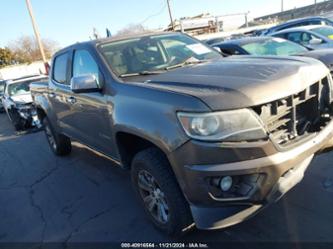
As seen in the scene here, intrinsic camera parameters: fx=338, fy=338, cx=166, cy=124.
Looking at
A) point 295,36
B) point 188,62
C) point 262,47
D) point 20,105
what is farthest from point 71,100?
point 295,36

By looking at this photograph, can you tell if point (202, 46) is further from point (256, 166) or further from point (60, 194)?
point (60, 194)

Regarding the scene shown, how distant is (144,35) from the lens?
421 cm

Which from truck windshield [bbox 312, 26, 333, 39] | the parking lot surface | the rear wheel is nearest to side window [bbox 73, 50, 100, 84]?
the parking lot surface

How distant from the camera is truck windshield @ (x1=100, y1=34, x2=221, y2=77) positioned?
3.57 m

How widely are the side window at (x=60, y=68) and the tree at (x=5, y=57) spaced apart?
42.9 metres

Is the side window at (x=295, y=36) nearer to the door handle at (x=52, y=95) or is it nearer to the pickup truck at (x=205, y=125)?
the pickup truck at (x=205, y=125)

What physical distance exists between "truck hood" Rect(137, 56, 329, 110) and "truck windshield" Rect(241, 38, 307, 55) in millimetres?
3913

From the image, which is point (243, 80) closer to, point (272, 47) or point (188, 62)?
point (188, 62)

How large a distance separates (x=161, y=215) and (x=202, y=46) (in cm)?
223

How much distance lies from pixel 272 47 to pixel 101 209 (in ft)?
16.8

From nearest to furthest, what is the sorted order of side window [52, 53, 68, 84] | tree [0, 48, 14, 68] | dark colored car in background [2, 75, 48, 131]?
side window [52, 53, 68, 84] < dark colored car in background [2, 75, 48, 131] < tree [0, 48, 14, 68]

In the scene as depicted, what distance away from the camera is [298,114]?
280 centimetres

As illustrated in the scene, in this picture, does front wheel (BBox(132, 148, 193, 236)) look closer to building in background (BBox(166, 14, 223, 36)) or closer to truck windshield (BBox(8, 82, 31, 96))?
truck windshield (BBox(8, 82, 31, 96))

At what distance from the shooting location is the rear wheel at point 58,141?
5980mm
